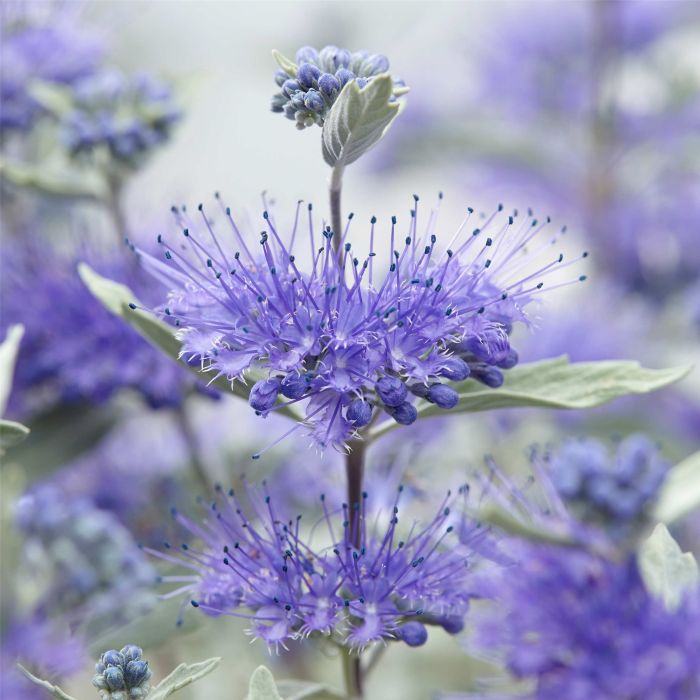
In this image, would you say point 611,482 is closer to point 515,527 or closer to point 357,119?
point 515,527

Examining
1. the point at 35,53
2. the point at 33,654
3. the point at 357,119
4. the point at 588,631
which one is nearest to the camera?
the point at 357,119

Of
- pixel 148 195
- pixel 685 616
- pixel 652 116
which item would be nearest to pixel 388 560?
pixel 685 616

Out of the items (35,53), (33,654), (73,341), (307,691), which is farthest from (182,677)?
(35,53)

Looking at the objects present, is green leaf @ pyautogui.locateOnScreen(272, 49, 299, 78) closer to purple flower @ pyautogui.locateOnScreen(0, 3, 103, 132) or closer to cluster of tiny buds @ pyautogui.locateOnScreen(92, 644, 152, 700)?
cluster of tiny buds @ pyautogui.locateOnScreen(92, 644, 152, 700)

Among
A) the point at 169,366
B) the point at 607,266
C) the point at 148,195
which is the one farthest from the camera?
the point at 607,266

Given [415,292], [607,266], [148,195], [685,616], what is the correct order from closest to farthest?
[415,292]
[685,616]
[148,195]
[607,266]

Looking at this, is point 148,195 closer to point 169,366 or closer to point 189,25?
point 169,366
